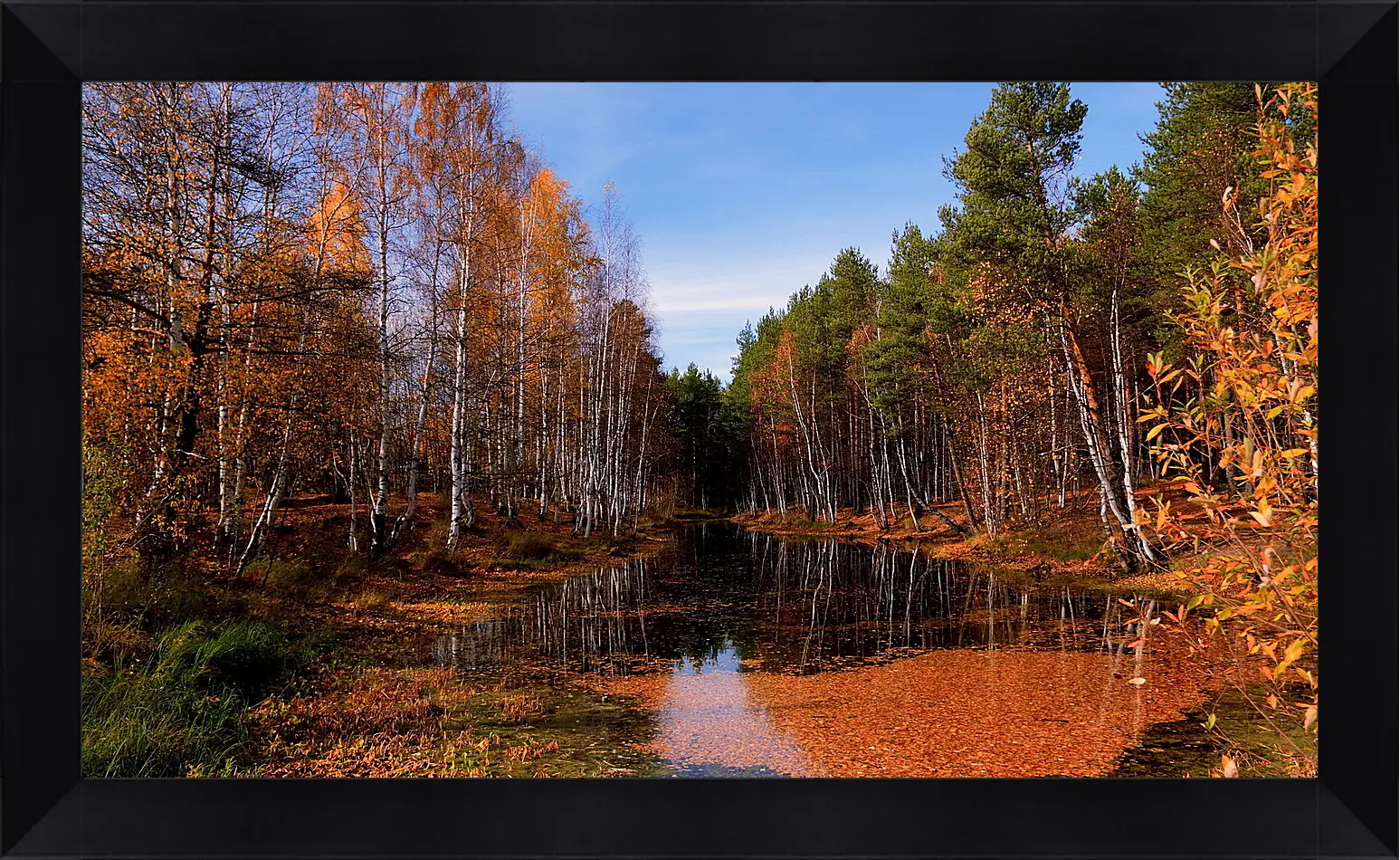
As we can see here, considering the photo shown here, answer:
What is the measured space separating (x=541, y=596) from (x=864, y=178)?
191 inches

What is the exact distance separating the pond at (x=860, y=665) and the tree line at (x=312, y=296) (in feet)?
6.57

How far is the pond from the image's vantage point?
3.24 meters

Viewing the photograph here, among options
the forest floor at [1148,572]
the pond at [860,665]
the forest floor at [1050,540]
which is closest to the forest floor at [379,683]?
the pond at [860,665]

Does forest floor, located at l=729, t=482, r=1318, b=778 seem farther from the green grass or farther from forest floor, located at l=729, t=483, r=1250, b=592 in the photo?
the green grass

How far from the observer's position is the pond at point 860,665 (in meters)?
3.24

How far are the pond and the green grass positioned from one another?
3.95 feet

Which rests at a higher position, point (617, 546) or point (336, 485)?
point (336, 485)
